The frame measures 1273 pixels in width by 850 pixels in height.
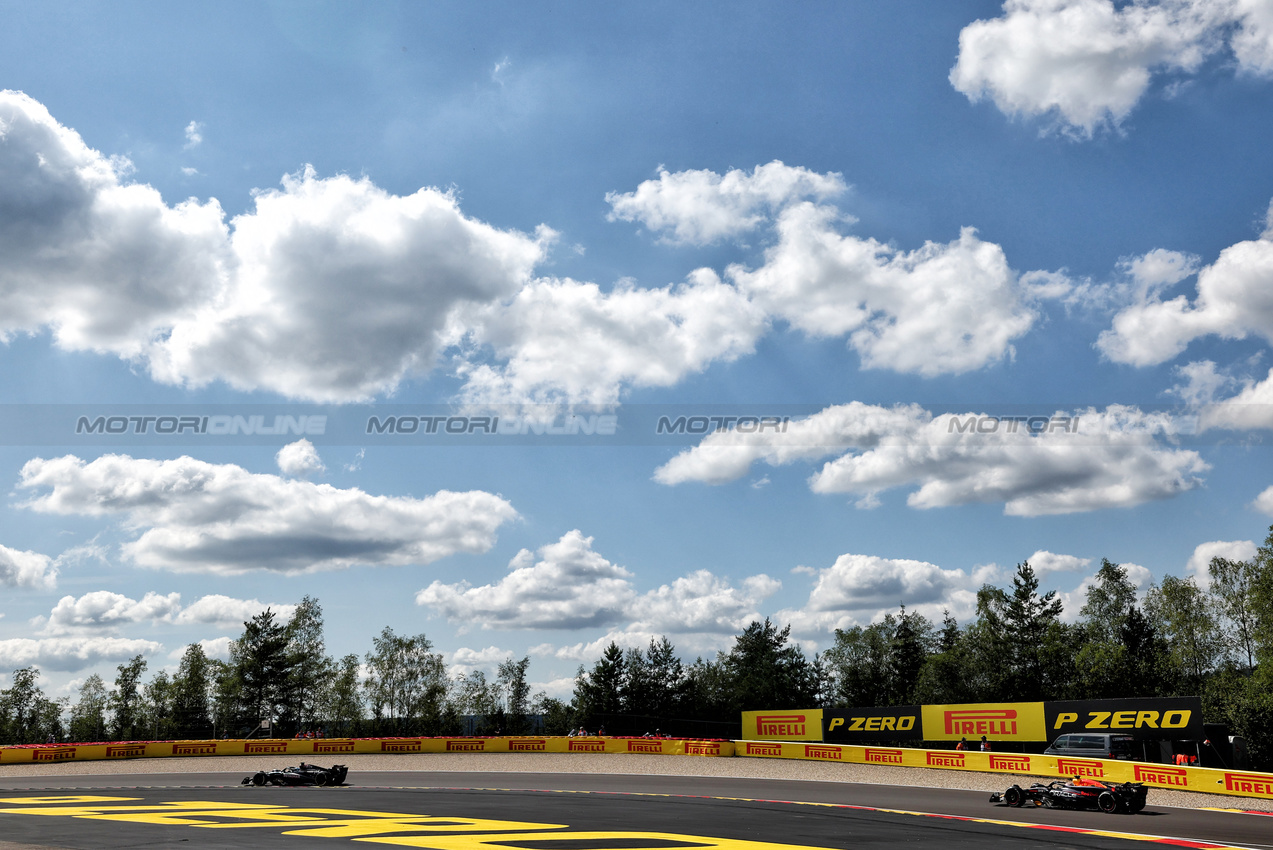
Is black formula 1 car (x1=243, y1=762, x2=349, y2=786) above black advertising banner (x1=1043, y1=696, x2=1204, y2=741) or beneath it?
beneath

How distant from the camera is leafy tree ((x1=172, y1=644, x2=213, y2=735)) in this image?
99.6 metres

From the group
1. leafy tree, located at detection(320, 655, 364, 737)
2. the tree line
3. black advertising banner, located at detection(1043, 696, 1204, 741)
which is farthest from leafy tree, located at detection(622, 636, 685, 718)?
black advertising banner, located at detection(1043, 696, 1204, 741)

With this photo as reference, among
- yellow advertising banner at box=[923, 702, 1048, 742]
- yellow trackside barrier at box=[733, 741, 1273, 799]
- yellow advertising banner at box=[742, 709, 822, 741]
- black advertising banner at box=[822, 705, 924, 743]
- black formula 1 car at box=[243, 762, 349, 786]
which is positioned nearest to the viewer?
yellow trackside barrier at box=[733, 741, 1273, 799]

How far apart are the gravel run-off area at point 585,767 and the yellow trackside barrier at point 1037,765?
61 cm

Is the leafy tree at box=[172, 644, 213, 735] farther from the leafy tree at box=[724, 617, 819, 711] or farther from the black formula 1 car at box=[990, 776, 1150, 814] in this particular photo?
the black formula 1 car at box=[990, 776, 1150, 814]

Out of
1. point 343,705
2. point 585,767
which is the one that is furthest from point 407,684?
point 585,767

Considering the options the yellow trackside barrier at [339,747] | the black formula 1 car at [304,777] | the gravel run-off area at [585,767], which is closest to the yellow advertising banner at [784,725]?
the yellow trackside barrier at [339,747]

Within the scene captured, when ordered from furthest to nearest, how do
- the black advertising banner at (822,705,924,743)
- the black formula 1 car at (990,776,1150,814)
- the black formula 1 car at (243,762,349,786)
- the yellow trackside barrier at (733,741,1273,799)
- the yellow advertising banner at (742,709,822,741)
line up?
the yellow advertising banner at (742,709,822,741) → the black advertising banner at (822,705,924,743) → the black formula 1 car at (243,762,349,786) → the yellow trackside barrier at (733,741,1273,799) → the black formula 1 car at (990,776,1150,814)

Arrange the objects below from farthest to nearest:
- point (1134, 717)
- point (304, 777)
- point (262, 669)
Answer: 1. point (262, 669)
2. point (1134, 717)
3. point (304, 777)

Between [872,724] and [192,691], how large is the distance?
88.4 m

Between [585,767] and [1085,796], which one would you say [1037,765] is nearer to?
[1085,796]

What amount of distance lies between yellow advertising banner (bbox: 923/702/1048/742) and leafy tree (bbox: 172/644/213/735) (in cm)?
8803

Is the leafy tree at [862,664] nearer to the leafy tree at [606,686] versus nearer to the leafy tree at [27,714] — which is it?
the leafy tree at [606,686]

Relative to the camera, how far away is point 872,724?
45.2 m
